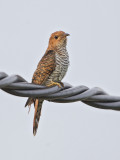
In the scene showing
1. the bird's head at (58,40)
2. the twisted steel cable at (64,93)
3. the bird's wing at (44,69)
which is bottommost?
the twisted steel cable at (64,93)

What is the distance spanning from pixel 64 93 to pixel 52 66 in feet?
8.43

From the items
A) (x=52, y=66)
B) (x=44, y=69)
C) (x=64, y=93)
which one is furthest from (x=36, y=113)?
(x=64, y=93)

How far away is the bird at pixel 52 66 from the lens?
18.7 feet

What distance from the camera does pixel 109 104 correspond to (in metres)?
3.60

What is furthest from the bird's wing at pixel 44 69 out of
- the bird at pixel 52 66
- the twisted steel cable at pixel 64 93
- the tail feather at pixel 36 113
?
the twisted steel cable at pixel 64 93

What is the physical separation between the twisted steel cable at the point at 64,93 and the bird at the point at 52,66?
1.68 meters

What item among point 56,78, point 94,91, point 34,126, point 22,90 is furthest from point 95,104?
point 56,78

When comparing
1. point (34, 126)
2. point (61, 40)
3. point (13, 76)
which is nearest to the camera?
point (13, 76)

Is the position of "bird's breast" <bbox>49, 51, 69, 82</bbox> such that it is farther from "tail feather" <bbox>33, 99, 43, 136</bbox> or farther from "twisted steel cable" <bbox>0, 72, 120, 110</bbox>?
"twisted steel cable" <bbox>0, 72, 120, 110</bbox>

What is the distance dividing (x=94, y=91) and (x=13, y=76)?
2.82ft

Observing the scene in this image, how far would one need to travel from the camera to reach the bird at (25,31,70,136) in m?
5.70

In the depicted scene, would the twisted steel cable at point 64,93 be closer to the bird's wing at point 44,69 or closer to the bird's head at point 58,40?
the bird's wing at point 44,69

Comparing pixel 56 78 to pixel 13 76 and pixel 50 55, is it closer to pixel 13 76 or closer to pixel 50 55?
pixel 50 55

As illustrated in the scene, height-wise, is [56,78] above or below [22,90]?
above
